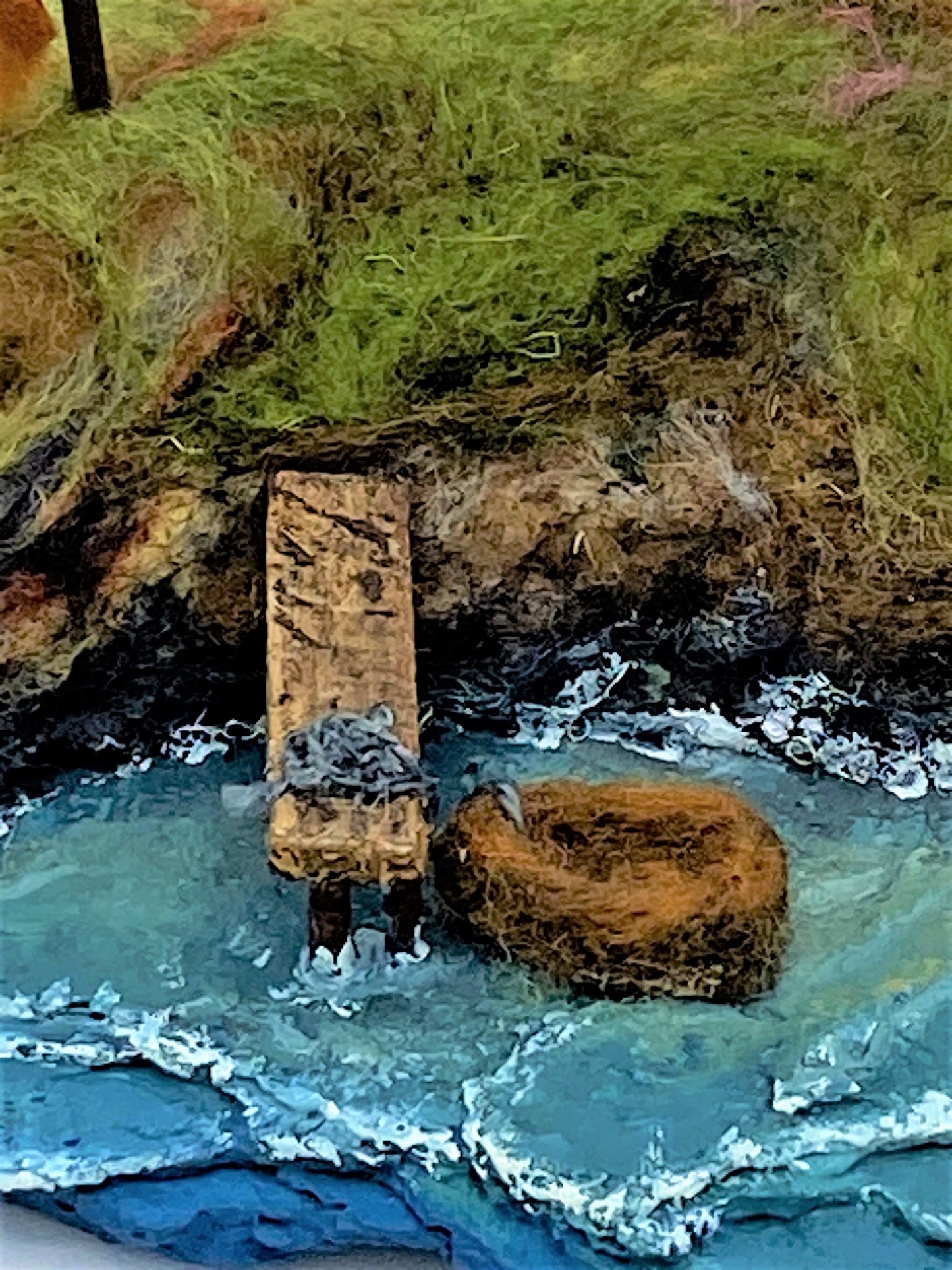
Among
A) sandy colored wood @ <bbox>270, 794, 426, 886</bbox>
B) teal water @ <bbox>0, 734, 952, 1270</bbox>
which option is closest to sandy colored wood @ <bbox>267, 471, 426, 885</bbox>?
sandy colored wood @ <bbox>270, 794, 426, 886</bbox>

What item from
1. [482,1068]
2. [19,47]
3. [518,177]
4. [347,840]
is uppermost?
[19,47]

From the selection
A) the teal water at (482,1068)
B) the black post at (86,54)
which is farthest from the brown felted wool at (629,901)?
the black post at (86,54)

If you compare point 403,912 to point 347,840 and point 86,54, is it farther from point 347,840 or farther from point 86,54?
point 86,54

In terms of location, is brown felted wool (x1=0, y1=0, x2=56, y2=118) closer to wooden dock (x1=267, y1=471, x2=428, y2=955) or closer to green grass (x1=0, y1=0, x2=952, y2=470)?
green grass (x1=0, y1=0, x2=952, y2=470)

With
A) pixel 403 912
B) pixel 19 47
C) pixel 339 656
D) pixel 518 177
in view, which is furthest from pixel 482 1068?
pixel 19 47

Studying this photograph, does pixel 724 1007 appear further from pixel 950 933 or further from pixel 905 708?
pixel 905 708

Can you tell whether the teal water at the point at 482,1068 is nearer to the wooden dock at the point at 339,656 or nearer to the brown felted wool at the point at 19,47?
the wooden dock at the point at 339,656

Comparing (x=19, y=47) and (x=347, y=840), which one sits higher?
(x=19, y=47)

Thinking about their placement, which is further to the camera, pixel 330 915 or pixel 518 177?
pixel 518 177
